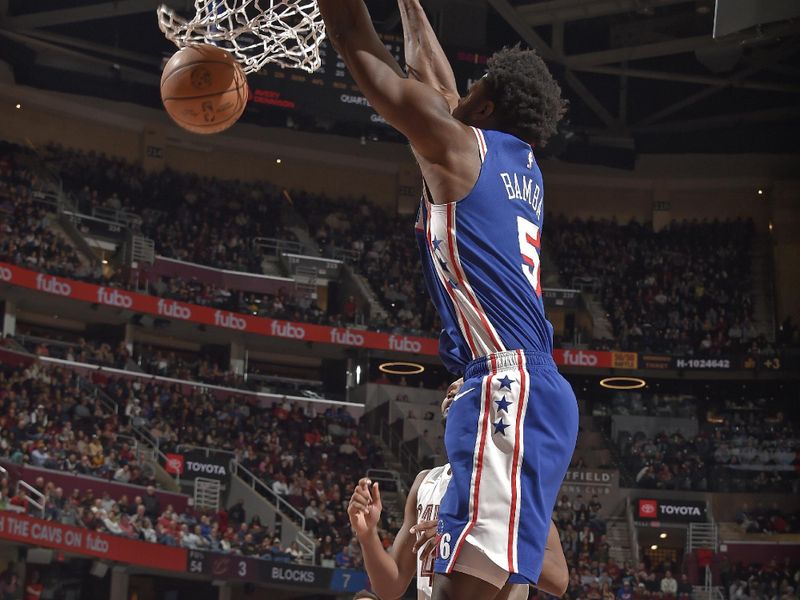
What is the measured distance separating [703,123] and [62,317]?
17865 millimetres

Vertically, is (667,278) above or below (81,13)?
below

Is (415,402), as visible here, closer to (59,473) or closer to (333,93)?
(333,93)

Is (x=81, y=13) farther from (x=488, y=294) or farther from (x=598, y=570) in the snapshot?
(x=488, y=294)

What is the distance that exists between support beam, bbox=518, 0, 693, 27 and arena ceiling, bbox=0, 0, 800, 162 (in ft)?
0.10

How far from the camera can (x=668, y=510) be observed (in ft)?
86.4

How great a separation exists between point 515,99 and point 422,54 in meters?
0.55

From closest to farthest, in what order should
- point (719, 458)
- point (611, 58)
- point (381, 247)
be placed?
point (719, 458) < point (611, 58) < point (381, 247)

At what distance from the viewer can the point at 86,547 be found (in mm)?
19281

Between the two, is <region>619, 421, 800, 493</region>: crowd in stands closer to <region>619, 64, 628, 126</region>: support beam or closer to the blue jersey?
<region>619, 64, 628, 126</region>: support beam

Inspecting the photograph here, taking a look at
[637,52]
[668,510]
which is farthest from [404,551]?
[637,52]

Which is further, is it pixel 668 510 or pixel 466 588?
pixel 668 510

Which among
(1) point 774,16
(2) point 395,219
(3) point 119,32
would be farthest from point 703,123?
(1) point 774,16

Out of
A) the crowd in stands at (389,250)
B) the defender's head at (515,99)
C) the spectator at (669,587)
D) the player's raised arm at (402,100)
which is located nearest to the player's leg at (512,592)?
the player's raised arm at (402,100)

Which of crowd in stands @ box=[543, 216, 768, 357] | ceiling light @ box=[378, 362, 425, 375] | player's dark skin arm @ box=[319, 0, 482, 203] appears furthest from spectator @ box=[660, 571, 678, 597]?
player's dark skin arm @ box=[319, 0, 482, 203]
